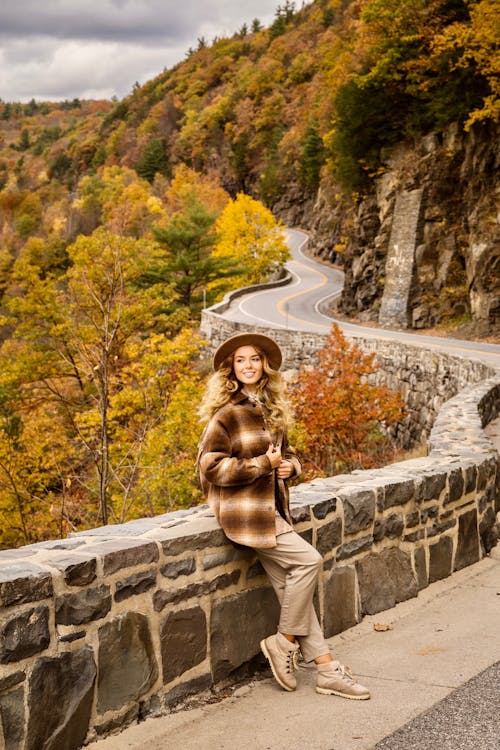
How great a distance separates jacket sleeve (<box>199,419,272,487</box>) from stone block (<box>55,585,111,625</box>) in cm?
77

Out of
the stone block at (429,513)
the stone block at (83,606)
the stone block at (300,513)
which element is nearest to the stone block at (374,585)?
the stone block at (429,513)

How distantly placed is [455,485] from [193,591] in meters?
2.58

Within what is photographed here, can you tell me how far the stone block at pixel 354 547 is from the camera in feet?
15.3

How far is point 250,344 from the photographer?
4172mm

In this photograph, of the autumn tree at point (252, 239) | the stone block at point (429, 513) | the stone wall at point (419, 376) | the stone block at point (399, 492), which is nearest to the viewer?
the stone block at point (399, 492)

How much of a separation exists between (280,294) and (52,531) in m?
31.5

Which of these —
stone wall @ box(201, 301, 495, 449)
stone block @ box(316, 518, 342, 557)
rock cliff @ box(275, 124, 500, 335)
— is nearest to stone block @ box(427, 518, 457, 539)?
stone block @ box(316, 518, 342, 557)

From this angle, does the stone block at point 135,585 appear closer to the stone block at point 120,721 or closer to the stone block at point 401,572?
the stone block at point 120,721

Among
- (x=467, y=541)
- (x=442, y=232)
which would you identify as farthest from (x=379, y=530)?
(x=442, y=232)

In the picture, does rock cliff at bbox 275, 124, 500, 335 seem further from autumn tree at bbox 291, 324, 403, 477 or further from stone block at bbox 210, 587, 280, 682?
stone block at bbox 210, 587, 280, 682

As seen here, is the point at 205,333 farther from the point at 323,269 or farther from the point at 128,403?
the point at 323,269

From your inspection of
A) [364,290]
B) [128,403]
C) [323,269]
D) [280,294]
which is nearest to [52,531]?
[128,403]

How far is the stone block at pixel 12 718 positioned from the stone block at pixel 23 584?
35 centimetres

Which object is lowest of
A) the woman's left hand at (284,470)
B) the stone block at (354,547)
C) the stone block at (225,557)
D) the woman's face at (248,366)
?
the stone block at (354,547)
